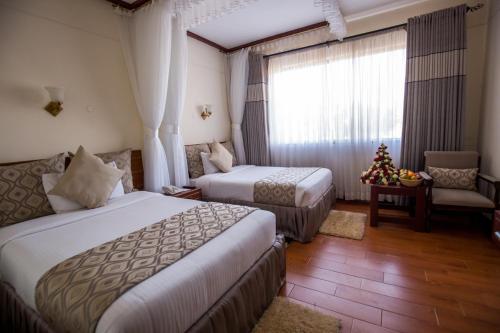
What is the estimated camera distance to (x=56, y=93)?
222 centimetres

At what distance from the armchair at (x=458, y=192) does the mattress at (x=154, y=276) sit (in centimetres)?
213

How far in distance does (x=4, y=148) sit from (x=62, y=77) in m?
0.84

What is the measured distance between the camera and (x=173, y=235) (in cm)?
148

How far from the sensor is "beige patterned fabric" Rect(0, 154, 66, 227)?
178 cm

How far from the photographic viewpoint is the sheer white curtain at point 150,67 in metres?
2.63

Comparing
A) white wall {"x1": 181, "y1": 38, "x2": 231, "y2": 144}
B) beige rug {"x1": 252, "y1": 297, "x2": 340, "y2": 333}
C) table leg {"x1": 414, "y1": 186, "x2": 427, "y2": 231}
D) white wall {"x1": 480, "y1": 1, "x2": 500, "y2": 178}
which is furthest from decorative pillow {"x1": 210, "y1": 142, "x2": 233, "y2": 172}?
white wall {"x1": 480, "y1": 1, "x2": 500, "y2": 178}

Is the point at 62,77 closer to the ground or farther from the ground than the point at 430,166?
farther from the ground

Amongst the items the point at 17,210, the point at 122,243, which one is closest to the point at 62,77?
the point at 17,210

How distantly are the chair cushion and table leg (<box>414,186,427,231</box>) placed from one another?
0.11 m

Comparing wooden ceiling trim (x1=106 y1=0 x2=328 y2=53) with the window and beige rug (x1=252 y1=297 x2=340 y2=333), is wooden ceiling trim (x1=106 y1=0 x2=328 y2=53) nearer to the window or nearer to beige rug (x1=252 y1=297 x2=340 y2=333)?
the window

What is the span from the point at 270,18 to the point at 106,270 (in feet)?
12.0

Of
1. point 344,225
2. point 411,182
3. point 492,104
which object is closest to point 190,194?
point 344,225

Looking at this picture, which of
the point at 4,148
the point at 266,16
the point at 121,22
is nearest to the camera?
the point at 4,148

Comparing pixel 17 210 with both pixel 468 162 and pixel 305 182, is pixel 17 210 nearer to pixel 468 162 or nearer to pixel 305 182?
pixel 305 182
